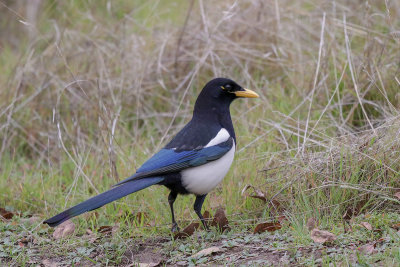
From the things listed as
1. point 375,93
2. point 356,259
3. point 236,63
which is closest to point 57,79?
point 236,63

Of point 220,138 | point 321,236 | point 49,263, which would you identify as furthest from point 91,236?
point 321,236

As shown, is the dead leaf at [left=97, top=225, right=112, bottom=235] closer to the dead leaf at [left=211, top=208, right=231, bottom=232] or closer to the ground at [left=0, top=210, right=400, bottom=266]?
the ground at [left=0, top=210, right=400, bottom=266]

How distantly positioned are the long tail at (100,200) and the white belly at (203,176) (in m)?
0.21

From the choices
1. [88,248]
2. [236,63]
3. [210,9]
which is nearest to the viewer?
[88,248]

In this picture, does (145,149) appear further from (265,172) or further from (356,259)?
(356,259)

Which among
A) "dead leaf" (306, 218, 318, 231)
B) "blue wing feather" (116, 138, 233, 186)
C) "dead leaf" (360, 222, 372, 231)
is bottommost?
"dead leaf" (306, 218, 318, 231)

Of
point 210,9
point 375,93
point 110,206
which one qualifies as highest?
point 210,9

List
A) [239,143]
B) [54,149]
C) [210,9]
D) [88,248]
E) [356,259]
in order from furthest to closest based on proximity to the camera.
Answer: [210,9]
[54,149]
[239,143]
[88,248]
[356,259]

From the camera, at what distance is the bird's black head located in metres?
3.66

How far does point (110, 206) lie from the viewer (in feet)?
12.4

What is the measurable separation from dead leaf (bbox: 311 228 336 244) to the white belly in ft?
2.39

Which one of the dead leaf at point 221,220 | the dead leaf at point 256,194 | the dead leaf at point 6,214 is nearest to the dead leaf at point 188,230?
the dead leaf at point 221,220

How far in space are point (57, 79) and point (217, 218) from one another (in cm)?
248

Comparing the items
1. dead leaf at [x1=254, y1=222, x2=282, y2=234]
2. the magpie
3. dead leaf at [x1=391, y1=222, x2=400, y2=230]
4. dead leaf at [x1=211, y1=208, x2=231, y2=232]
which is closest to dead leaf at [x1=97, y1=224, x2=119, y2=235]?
the magpie
